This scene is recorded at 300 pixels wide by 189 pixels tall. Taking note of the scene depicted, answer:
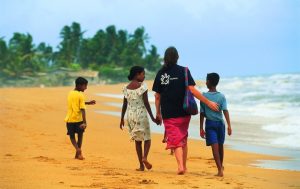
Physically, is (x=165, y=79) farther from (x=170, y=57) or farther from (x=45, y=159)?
(x=45, y=159)

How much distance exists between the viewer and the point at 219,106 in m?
7.03

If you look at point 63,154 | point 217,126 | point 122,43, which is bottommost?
point 63,154

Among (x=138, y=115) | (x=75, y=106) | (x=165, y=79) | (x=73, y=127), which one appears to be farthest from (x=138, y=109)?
(x=73, y=127)

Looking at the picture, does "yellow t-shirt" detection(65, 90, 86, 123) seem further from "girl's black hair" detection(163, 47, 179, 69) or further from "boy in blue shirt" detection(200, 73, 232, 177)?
"boy in blue shirt" detection(200, 73, 232, 177)

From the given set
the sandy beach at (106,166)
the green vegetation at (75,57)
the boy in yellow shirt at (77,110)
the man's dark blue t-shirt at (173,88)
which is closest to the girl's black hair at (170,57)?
the man's dark blue t-shirt at (173,88)

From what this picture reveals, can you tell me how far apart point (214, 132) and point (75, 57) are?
8255 cm

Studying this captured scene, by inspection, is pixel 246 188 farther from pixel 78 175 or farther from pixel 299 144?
pixel 299 144

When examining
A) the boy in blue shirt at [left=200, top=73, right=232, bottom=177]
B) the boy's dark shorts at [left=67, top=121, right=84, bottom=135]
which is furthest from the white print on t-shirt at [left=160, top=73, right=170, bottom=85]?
the boy's dark shorts at [left=67, top=121, right=84, bottom=135]

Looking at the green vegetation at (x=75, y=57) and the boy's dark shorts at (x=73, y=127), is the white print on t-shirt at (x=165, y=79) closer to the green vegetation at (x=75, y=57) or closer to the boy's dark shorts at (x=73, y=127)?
the boy's dark shorts at (x=73, y=127)

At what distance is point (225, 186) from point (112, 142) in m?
5.83

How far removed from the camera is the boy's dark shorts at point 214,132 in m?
7.02

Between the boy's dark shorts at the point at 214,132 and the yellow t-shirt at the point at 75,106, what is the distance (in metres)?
2.36

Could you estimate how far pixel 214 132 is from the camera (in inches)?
277

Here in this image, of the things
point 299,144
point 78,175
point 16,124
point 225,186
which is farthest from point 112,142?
point 225,186
